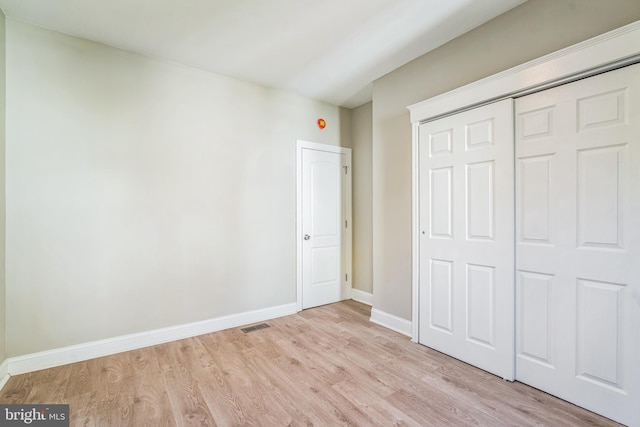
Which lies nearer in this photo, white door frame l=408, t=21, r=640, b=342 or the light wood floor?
white door frame l=408, t=21, r=640, b=342

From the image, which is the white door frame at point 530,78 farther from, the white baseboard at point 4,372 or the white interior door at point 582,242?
the white baseboard at point 4,372

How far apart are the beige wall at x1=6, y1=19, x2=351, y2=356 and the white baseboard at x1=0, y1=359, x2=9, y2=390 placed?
0.08 metres

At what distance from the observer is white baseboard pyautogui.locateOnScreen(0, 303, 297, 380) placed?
2.29 metres

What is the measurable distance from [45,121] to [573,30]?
414 centimetres

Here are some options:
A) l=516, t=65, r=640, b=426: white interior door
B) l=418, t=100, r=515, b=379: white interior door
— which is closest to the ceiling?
l=418, t=100, r=515, b=379: white interior door

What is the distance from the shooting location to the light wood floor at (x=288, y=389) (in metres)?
1.77

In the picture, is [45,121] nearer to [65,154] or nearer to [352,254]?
[65,154]

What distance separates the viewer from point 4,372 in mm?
2166

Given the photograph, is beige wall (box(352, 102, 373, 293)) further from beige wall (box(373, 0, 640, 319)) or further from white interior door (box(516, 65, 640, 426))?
white interior door (box(516, 65, 640, 426))

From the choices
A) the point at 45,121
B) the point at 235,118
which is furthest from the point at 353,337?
the point at 45,121

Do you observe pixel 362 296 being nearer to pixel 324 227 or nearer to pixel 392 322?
pixel 392 322

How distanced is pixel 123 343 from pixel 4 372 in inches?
29.8

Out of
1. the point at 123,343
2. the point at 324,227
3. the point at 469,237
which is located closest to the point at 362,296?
the point at 324,227

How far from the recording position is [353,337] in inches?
116
